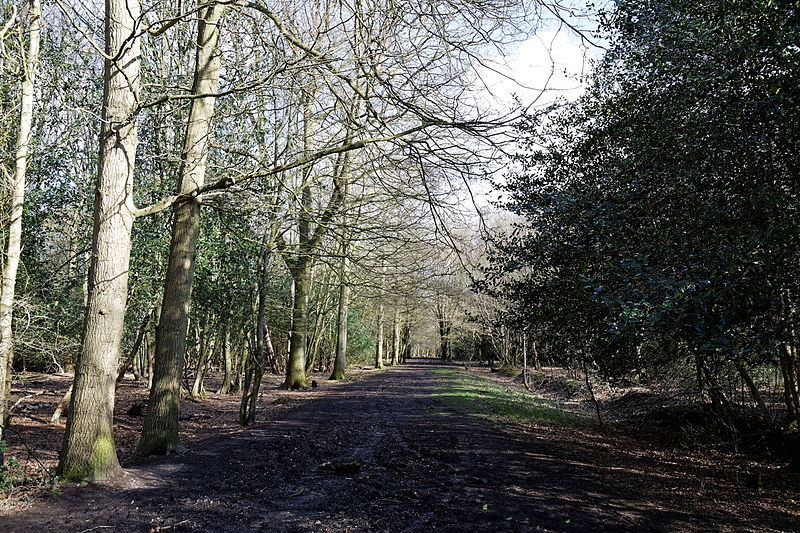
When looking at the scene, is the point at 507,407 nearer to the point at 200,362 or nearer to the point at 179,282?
the point at 200,362

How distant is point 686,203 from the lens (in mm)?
6176

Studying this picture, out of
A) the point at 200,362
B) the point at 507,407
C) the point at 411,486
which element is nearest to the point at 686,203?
the point at 411,486

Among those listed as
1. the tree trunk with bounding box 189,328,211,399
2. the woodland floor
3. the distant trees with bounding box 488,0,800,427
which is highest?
the distant trees with bounding box 488,0,800,427

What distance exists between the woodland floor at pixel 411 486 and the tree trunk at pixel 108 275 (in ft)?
1.35

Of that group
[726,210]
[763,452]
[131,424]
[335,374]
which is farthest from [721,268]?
[335,374]

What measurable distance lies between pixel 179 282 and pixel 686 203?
264 inches

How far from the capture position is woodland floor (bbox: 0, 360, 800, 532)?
4664 millimetres

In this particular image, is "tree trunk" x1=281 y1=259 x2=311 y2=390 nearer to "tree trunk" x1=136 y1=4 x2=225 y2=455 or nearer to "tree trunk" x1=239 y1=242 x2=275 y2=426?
"tree trunk" x1=239 y1=242 x2=275 y2=426

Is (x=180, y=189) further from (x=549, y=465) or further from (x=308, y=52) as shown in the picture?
(x=549, y=465)

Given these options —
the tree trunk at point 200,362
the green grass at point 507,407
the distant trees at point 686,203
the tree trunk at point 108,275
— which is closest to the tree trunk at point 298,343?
the tree trunk at point 200,362

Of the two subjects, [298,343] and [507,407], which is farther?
[298,343]

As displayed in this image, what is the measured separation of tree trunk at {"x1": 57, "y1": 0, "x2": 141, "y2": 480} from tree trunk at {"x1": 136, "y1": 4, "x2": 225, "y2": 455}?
1.31m

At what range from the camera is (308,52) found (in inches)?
199

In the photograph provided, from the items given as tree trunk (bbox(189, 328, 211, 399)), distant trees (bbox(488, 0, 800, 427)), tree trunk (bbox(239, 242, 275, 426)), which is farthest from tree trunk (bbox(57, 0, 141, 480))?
tree trunk (bbox(189, 328, 211, 399))
